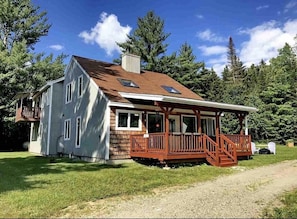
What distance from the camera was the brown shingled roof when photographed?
13639mm

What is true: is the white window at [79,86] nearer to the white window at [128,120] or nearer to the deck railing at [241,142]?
the white window at [128,120]

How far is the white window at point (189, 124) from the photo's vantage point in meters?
15.7

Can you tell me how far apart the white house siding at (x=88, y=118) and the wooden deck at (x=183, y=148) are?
158 centimetres

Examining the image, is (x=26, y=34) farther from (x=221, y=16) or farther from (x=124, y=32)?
(x=221, y=16)

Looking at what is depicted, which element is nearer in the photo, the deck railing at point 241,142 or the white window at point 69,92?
the deck railing at point 241,142

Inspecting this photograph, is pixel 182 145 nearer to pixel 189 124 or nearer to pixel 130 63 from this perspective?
pixel 189 124

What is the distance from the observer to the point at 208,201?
5.66 meters

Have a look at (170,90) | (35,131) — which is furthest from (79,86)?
(35,131)

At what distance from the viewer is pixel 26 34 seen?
99.2 feet

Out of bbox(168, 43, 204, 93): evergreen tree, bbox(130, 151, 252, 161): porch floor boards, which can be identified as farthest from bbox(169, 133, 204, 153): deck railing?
bbox(168, 43, 204, 93): evergreen tree

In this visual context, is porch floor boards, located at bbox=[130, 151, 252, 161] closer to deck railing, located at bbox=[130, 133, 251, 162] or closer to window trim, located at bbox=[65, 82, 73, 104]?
deck railing, located at bbox=[130, 133, 251, 162]

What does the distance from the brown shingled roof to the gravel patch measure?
7.02 metres

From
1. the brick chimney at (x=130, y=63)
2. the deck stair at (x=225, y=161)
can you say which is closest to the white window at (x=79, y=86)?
the brick chimney at (x=130, y=63)

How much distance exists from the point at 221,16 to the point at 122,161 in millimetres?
12307
